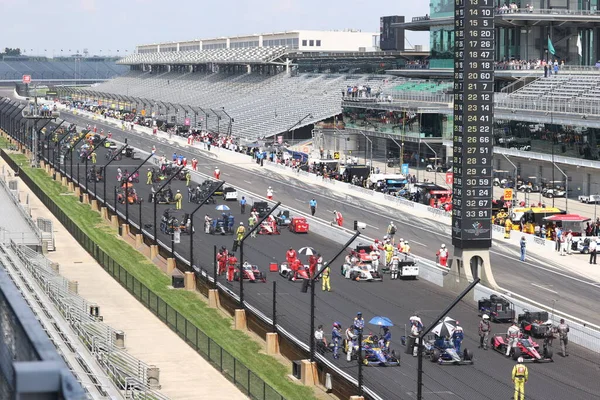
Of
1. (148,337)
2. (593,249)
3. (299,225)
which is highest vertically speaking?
(299,225)

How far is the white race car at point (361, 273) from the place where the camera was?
47.8 meters

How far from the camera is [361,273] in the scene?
47.8m

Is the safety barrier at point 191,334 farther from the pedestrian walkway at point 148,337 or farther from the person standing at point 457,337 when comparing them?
the person standing at point 457,337

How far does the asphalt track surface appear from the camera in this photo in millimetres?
30625

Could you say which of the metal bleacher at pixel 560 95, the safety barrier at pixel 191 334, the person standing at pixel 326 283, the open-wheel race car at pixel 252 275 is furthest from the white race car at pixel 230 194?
the person standing at pixel 326 283

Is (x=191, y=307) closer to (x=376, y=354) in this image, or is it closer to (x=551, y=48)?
(x=376, y=354)

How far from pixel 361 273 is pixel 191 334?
474 inches

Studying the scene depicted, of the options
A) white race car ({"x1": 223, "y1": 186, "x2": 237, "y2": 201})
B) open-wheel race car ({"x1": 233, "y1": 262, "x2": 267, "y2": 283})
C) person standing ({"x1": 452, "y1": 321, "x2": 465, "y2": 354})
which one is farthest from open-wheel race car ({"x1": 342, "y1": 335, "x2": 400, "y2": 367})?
white race car ({"x1": 223, "y1": 186, "x2": 237, "y2": 201})

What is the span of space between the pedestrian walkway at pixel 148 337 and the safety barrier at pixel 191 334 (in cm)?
20

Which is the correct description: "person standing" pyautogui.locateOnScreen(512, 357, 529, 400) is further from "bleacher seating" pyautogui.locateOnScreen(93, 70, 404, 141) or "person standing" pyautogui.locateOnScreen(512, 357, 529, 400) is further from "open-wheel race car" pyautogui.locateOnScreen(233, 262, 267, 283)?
"bleacher seating" pyautogui.locateOnScreen(93, 70, 404, 141)

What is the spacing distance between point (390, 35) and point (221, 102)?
98.8 ft

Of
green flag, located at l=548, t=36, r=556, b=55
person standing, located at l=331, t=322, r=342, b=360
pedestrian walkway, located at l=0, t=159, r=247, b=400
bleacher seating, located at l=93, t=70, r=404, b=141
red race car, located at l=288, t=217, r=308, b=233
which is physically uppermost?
green flag, located at l=548, t=36, r=556, b=55

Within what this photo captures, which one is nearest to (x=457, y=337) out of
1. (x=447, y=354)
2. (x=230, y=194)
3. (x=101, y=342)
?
(x=447, y=354)

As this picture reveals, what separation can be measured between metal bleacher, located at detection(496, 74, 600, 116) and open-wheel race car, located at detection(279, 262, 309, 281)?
41.7 meters
